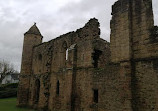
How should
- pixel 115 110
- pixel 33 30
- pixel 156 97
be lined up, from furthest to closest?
pixel 33 30 < pixel 115 110 < pixel 156 97

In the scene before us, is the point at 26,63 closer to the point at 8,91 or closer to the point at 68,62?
the point at 68,62

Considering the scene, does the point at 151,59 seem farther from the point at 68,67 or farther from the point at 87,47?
the point at 68,67

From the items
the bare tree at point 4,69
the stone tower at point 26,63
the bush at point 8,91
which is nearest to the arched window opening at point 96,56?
the stone tower at point 26,63

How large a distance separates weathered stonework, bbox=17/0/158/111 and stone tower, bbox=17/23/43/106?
376cm

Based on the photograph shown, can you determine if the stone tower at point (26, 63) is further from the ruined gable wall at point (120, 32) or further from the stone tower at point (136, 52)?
the stone tower at point (136, 52)

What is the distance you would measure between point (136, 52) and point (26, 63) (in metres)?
17.2

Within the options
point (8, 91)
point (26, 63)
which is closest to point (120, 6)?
point (26, 63)

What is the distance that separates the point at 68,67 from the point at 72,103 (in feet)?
9.51

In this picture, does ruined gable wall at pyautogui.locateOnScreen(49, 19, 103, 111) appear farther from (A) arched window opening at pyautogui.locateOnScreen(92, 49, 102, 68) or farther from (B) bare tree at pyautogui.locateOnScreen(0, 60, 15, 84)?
(B) bare tree at pyautogui.locateOnScreen(0, 60, 15, 84)

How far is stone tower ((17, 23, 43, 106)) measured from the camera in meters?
22.3

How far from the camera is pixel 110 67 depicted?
10.5 m

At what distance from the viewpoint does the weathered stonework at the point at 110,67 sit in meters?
8.91

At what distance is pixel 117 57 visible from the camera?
10.0 metres

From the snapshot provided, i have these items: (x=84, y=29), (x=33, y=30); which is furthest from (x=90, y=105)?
(x=33, y=30)
